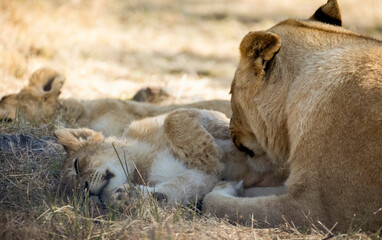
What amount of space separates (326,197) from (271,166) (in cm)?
91

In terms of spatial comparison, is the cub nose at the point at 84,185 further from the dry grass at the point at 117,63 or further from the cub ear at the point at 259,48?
the cub ear at the point at 259,48

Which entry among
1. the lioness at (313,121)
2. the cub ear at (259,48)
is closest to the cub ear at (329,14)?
the lioness at (313,121)

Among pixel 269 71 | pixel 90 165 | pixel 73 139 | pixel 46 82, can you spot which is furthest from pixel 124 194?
pixel 46 82

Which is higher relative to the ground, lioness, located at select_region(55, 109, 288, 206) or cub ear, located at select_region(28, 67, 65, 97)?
cub ear, located at select_region(28, 67, 65, 97)

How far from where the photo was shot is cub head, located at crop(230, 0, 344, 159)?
349cm

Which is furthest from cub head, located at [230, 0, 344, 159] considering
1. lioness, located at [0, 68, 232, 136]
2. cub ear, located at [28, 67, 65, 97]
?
cub ear, located at [28, 67, 65, 97]

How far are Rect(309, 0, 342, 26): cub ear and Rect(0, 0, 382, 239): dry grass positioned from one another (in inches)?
17.2

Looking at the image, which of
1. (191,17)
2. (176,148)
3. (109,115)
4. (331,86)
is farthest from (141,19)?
(331,86)

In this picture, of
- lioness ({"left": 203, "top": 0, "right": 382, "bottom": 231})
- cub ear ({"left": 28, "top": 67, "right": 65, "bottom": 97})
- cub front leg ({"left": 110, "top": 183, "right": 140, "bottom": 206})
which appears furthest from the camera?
cub ear ({"left": 28, "top": 67, "right": 65, "bottom": 97})

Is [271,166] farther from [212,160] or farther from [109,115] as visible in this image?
[109,115]

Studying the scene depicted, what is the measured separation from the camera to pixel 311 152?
126 inches

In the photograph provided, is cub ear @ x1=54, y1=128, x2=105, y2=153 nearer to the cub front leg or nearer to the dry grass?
the dry grass

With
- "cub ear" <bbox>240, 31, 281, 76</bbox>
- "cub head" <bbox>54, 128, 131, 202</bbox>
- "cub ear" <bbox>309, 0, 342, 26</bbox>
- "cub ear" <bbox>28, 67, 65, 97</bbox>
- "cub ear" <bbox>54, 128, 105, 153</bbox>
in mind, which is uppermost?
"cub ear" <bbox>309, 0, 342, 26</bbox>

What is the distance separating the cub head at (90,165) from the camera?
12.3ft
